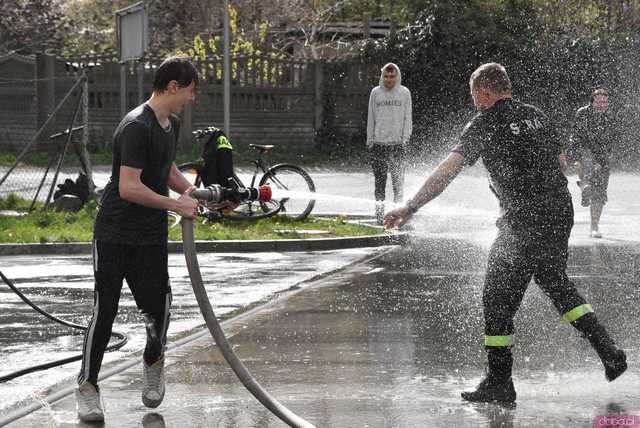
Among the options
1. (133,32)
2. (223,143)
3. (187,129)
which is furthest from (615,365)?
(187,129)

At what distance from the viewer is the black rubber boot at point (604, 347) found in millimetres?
6711

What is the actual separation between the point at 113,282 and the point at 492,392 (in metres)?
1.94

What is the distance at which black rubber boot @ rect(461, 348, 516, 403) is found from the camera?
659 cm

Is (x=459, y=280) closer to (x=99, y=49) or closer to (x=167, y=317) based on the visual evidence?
(x=167, y=317)

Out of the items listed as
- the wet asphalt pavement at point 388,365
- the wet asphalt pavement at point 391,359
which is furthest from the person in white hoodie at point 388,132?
the wet asphalt pavement at point 388,365

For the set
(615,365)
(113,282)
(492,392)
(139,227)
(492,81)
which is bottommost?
(492,392)

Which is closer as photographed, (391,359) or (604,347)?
(604,347)

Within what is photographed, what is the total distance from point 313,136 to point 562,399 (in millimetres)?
21408

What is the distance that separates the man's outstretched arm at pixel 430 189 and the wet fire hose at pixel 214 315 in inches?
30.9

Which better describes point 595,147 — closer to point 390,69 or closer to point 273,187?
point 390,69

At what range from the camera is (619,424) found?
19.7ft

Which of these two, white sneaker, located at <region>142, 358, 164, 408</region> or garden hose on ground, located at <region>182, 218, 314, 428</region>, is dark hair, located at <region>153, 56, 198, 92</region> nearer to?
garden hose on ground, located at <region>182, 218, 314, 428</region>

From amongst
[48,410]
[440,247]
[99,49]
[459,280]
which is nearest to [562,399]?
[48,410]

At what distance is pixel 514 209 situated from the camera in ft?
22.1
